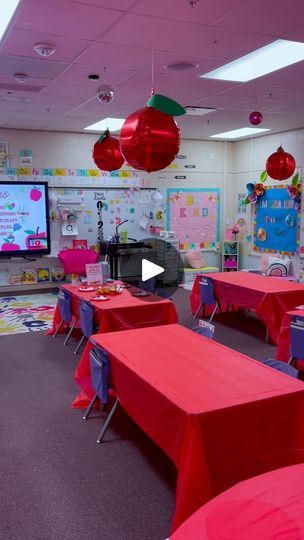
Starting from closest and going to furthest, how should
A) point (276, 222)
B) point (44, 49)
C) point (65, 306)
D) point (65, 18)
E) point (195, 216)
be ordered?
point (65, 18) < point (44, 49) < point (65, 306) < point (276, 222) < point (195, 216)

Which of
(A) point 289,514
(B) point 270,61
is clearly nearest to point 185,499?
(A) point 289,514

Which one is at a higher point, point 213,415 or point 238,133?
point 238,133

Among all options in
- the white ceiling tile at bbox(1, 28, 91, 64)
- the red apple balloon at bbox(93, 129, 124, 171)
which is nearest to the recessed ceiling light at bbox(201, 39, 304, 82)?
the red apple balloon at bbox(93, 129, 124, 171)

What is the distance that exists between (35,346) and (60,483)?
111 inches

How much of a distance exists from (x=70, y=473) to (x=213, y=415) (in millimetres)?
1249

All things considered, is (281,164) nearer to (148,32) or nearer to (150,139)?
(148,32)

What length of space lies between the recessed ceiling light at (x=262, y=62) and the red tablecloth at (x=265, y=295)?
2392mm

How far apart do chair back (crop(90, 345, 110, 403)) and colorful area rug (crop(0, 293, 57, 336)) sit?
303 cm

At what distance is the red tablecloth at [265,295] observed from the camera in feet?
17.6

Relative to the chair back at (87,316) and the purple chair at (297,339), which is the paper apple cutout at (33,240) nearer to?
the chair back at (87,316)

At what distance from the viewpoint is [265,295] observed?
17.5 ft

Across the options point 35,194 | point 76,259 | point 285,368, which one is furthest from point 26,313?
point 285,368

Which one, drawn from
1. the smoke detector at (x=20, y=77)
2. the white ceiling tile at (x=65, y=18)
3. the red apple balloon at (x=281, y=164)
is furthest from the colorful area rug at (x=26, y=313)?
the white ceiling tile at (x=65, y=18)

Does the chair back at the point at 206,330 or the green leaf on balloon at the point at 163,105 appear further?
the chair back at the point at 206,330
